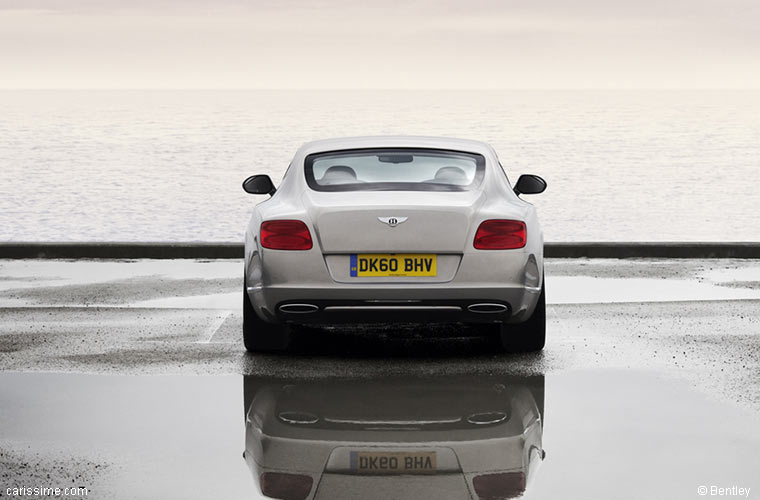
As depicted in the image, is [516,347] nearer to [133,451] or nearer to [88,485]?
[133,451]

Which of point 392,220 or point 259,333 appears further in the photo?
point 259,333

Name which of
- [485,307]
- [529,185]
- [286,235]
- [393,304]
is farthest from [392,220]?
[529,185]

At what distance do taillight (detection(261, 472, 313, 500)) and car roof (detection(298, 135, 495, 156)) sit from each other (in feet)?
13.3

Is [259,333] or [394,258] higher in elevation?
[394,258]

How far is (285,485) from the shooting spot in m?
5.18

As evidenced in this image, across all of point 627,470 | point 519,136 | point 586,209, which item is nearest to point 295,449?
point 627,470

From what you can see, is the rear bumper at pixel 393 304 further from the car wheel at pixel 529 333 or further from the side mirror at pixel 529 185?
the side mirror at pixel 529 185

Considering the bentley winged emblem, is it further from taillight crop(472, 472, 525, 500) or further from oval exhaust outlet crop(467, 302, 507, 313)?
taillight crop(472, 472, 525, 500)

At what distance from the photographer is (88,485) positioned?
5.20 meters

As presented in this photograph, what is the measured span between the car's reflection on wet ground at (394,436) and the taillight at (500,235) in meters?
0.82

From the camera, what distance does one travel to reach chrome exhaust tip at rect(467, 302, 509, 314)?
8.08 m

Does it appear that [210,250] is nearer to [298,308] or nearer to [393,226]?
[298,308]

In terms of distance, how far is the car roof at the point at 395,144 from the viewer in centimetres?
911

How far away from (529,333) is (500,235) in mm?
877
